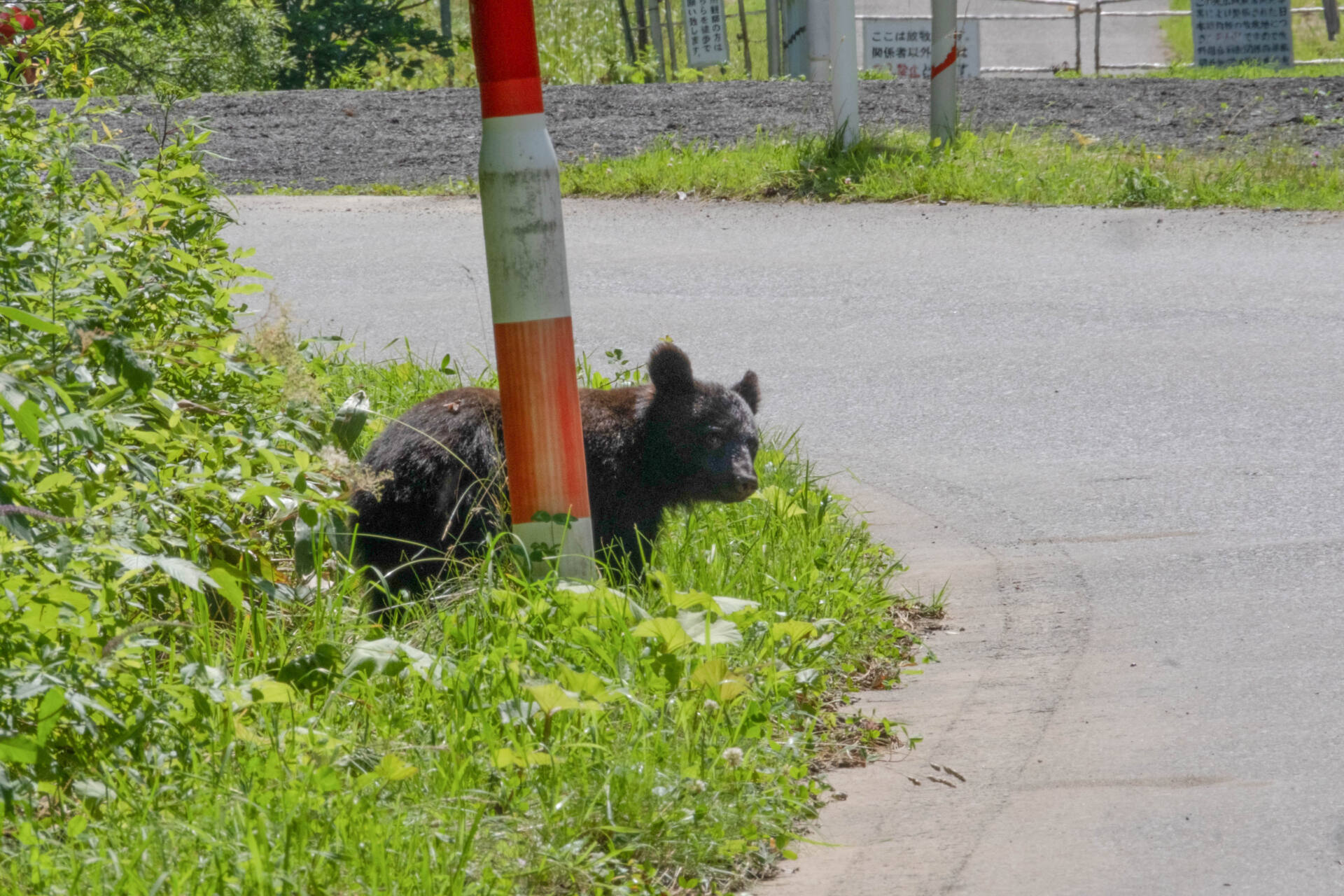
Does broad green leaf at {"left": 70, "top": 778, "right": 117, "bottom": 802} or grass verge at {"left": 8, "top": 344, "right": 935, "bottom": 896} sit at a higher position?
broad green leaf at {"left": 70, "top": 778, "right": 117, "bottom": 802}

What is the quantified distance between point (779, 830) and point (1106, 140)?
11.2 metres

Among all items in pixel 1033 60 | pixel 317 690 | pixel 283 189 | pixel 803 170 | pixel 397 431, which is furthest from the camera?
pixel 1033 60

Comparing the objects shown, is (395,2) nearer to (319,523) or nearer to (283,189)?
(283,189)

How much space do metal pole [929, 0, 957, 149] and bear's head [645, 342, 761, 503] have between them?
25.5ft

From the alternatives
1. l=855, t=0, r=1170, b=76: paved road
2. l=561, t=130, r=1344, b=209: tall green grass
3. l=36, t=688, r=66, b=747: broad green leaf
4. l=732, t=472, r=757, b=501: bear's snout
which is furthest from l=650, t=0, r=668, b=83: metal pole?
l=36, t=688, r=66, b=747: broad green leaf

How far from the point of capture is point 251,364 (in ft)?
13.7

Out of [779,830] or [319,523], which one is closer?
[779,830]

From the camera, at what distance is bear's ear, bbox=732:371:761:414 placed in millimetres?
5289

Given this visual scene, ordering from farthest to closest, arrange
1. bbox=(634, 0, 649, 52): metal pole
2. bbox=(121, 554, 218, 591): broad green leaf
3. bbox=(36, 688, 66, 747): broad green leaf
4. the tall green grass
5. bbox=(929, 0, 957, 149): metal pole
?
bbox=(634, 0, 649, 52): metal pole → bbox=(929, 0, 957, 149): metal pole → the tall green grass → bbox=(121, 554, 218, 591): broad green leaf → bbox=(36, 688, 66, 747): broad green leaf

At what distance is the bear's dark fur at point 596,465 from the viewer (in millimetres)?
4398

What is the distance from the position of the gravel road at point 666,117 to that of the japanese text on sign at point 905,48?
2.07m

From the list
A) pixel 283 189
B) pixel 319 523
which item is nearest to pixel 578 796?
pixel 319 523

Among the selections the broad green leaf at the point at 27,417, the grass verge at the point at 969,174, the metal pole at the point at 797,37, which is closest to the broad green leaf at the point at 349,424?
the broad green leaf at the point at 27,417

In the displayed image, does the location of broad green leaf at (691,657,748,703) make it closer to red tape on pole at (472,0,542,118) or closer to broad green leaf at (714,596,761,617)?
broad green leaf at (714,596,761,617)
